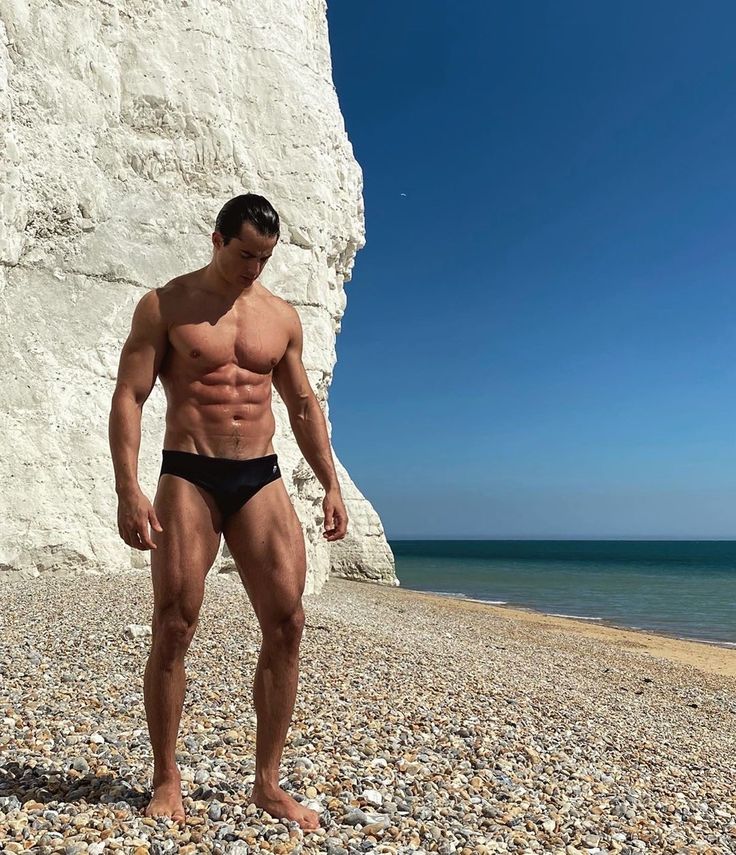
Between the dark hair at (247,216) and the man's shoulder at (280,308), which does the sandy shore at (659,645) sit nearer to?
the man's shoulder at (280,308)

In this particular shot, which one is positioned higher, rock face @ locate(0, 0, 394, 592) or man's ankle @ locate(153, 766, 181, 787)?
rock face @ locate(0, 0, 394, 592)

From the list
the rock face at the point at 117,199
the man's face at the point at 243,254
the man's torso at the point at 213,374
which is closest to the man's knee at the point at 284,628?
the man's torso at the point at 213,374

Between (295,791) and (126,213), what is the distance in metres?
12.0

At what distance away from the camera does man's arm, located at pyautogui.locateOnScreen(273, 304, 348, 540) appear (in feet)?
11.8

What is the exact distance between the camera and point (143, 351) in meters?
3.23

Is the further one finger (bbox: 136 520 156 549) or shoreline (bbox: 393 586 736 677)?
shoreline (bbox: 393 586 736 677)

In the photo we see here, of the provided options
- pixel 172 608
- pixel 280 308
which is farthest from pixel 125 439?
pixel 280 308

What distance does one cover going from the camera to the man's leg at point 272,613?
10.4 feet

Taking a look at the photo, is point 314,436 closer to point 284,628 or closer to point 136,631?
point 284,628

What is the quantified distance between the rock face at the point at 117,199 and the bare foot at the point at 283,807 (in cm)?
955

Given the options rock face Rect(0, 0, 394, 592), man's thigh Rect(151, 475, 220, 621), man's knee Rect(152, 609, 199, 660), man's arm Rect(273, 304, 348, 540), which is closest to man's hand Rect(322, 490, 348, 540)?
man's arm Rect(273, 304, 348, 540)

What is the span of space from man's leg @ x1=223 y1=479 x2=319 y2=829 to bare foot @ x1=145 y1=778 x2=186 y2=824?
0.33 m

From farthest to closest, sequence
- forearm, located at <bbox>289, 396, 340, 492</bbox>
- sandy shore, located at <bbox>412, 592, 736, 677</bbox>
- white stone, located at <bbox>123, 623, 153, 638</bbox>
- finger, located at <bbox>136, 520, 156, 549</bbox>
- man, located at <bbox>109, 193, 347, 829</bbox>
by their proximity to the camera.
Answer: sandy shore, located at <bbox>412, 592, 736, 677</bbox>
white stone, located at <bbox>123, 623, 153, 638</bbox>
forearm, located at <bbox>289, 396, 340, 492</bbox>
man, located at <bbox>109, 193, 347, 829</bbox>
finger, located at <bbox>136, 520, 156, 549</bbox>

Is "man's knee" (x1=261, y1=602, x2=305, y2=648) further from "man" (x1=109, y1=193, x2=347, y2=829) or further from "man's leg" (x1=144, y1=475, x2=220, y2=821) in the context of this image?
"man's leg" (x1=144, y1=475, x2=220, y2=821)
